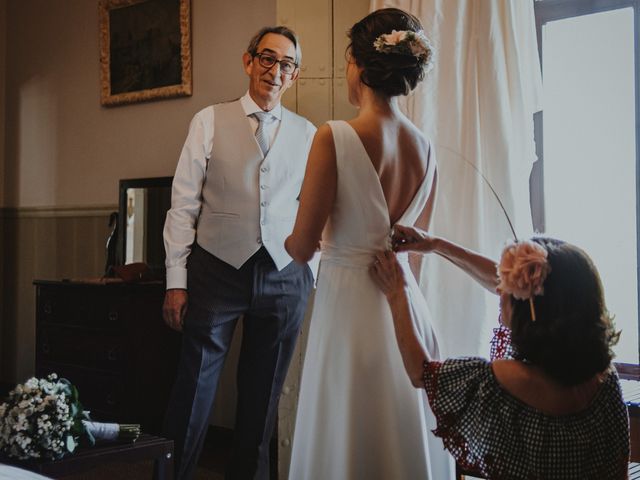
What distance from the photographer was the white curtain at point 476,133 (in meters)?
2.73

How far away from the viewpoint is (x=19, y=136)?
5.27 meters

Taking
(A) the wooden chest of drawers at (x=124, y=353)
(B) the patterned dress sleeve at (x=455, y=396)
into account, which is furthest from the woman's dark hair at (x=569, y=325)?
(A) the wooden chest of drawers at (x=124, y=353)

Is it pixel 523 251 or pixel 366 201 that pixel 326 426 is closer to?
pixel 366 201

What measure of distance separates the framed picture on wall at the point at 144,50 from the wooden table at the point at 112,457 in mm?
2386

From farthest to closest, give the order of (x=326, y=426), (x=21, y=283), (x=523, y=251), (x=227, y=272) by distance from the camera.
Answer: (x=21, y=283), (x=227, y=272), (x=326, y=426), (x=523, y=251)

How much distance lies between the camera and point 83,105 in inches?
189

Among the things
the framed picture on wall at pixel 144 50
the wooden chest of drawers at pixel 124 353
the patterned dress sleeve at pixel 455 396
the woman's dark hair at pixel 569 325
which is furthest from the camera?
the framed picture on wall at pixel 144 50

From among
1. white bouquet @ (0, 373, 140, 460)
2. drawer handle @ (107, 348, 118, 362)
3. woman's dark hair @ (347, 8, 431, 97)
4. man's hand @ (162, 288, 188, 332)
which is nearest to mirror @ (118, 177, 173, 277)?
drawer handle @ (107, 348, 118, 362)

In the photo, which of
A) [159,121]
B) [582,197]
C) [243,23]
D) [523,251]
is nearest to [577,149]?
[582,197]

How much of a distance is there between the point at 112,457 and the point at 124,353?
1.49 m

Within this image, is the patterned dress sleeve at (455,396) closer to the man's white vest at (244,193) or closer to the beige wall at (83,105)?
the man's white vest at (244,193)

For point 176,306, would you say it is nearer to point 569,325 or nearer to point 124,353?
point 124,353

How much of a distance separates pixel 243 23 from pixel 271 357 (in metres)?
1.90

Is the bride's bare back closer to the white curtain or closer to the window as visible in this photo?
the white curtain
